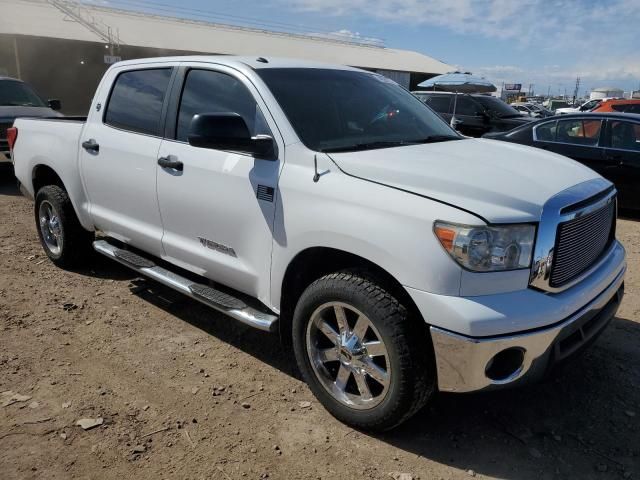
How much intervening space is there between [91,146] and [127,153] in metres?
0.56

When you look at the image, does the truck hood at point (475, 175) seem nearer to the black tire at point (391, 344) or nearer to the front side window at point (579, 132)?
the black tire at point (391, 344)

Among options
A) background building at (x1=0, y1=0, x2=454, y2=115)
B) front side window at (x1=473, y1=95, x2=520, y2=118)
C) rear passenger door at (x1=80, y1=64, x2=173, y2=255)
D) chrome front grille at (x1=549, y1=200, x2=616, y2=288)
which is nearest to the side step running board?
rear passenger door at (x1=80, y1=64, x2=173, y2=255)

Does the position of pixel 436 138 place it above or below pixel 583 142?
above

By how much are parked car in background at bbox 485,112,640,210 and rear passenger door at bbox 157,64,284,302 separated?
6.07 m

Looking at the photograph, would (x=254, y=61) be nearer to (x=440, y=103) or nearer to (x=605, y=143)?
(x=605, y=143)

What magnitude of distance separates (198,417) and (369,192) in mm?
1546

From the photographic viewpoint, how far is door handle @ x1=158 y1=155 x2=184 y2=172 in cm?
356

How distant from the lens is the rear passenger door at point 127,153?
12.8ft

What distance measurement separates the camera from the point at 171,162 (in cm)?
361

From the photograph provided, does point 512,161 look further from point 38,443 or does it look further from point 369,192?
point 38,443

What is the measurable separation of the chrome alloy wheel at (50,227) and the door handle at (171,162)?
192cm

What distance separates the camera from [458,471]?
8.73 ft

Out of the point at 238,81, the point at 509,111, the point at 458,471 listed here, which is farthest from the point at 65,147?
the point at 509,111

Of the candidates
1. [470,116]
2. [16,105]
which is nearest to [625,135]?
[470,116]
